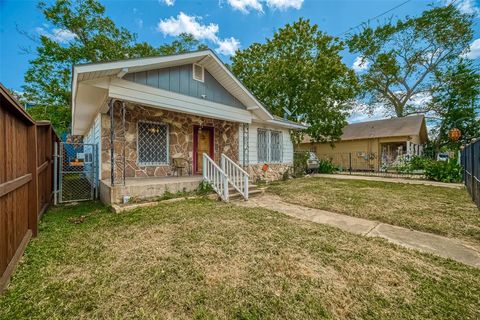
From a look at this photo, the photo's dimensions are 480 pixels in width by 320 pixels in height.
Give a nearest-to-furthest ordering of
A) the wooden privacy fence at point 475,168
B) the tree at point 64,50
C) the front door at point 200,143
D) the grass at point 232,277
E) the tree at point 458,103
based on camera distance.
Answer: the grass at point 232,277 < the wooden privacy fence at point 475,168 < the front door at point 200,143 < the tree at point 64,50 < the tree at point 458,103

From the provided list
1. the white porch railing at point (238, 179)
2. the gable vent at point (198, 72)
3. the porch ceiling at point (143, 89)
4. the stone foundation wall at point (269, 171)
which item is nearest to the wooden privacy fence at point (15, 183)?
the porch ceiling at point (143, 89)

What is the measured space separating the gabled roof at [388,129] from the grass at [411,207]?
32.9 ft

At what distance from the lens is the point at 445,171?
905 cm

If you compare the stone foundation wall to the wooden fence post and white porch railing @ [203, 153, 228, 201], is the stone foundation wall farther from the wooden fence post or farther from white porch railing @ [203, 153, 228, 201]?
the wooden fence post

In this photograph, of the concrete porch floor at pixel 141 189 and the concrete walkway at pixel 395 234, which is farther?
the concrete porch floor at pixel 141 189

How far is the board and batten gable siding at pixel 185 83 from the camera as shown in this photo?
532 centimetres

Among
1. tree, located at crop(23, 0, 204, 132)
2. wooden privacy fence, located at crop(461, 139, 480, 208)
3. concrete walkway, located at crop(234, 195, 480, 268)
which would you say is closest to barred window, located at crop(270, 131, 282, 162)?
concrete walkway, located at crop(234, 195, 480, 268)

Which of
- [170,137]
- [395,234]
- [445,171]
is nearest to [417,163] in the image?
[445,171]

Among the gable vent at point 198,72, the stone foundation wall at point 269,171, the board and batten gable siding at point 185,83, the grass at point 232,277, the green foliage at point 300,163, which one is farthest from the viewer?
the green foliage at point 300,163

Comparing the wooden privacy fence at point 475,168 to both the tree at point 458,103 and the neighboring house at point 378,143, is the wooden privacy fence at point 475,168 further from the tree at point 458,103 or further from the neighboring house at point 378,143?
the tree at point 458,103

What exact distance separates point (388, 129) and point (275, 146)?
11.6m

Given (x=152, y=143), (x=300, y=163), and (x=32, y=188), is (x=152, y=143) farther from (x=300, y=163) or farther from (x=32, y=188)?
(x=300, y=163)

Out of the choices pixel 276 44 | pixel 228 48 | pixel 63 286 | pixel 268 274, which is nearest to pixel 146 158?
pixel 63 286

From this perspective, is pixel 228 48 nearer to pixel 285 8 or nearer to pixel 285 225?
pixel 285 8
